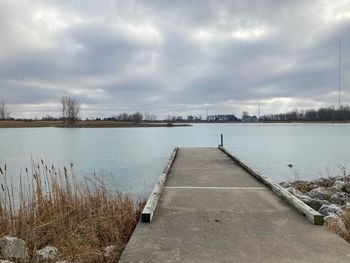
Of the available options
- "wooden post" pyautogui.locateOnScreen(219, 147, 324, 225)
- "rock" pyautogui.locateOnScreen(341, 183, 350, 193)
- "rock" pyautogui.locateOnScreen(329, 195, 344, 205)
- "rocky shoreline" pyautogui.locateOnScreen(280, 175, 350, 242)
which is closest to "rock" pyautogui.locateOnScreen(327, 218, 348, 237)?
"rocky shoreline" pyautogui.locateOnScreen(280, 175, 350, 242)

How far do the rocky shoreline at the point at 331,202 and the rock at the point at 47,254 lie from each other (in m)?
3.73

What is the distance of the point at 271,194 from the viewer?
21.3 feet

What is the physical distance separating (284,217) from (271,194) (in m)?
1.54

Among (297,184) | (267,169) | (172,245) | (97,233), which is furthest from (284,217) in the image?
(267,169)

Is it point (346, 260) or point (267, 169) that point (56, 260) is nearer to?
point (346, 260)

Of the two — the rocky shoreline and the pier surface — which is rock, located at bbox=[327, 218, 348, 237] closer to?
the rocky shoreline

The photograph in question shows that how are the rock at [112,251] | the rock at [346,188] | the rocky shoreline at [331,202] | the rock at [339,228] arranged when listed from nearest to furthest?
the rock at [112,251] → the rock at [339,228] → the rocky shoreline at [331,202] → the rock at [346,188]

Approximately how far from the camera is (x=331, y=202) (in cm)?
861

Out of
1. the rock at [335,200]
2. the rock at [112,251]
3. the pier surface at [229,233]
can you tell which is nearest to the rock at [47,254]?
the rock at [112,251]

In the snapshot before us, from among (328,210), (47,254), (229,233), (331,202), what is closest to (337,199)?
(331,202)

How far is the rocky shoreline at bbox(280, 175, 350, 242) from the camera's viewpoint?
4.88 meters

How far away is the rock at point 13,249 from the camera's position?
377cm

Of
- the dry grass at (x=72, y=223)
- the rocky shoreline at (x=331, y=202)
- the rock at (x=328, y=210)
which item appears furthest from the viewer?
the rock at (x=328, y=210)

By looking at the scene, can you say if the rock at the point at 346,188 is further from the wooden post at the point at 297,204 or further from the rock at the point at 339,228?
the rock at the point at 339,228
